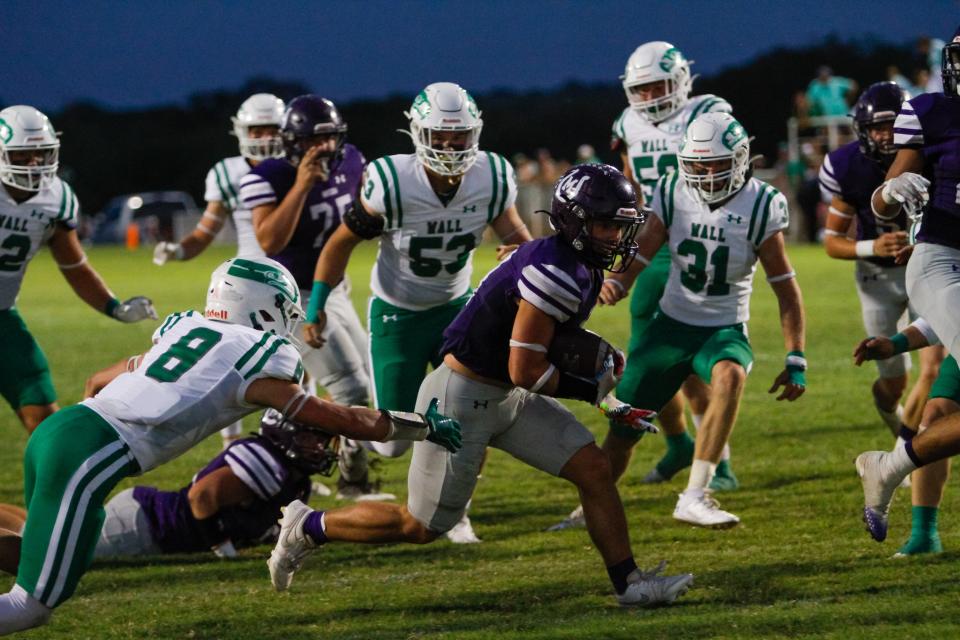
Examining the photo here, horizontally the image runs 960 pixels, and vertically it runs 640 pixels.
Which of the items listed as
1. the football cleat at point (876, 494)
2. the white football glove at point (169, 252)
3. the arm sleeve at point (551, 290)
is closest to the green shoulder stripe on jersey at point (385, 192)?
the arm sleeve at point (551, 290)

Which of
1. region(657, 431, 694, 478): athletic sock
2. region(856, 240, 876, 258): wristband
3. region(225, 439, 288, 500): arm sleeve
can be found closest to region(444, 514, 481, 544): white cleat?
region(225, 439, 288, 500): arm sleeve

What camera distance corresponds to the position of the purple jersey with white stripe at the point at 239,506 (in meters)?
5.48

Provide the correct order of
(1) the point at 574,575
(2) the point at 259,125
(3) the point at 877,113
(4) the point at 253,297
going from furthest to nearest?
1. (2) the point at 259,125
2. (3) the point at 877,113
3. (1) the point at 574,575
4. (4) the point at 253,297

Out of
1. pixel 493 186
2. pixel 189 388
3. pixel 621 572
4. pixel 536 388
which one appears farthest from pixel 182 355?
pixel 493 186

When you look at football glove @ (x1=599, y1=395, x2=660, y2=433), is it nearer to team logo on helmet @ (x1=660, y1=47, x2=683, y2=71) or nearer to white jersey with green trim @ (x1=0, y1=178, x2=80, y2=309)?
white jersey with green trim @ (x1=0, y1=178, x2=80, y2=309)

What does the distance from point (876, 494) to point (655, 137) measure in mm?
3097

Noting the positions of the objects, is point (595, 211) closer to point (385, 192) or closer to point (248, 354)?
point (248, 354)

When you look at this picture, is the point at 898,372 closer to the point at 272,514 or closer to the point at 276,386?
the point at 272,514

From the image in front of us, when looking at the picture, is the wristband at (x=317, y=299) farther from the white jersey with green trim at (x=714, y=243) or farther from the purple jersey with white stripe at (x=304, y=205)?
the white jersey with green trim at (x=714, y=243)

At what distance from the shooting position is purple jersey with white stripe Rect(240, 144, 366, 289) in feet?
22.2

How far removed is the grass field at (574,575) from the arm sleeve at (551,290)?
94 cm

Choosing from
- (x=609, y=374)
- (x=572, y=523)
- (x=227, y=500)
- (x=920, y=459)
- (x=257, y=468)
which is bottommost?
(x=572, y=523)

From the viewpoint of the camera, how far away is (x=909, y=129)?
4727mm

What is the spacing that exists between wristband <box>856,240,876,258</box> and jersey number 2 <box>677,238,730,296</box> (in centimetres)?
64
